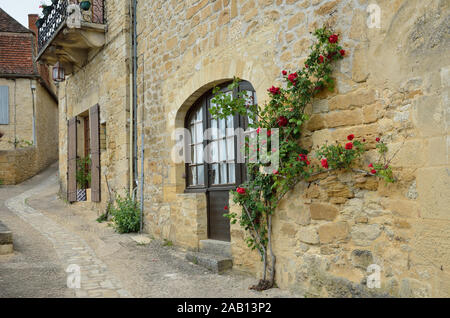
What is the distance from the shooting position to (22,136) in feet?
51.0

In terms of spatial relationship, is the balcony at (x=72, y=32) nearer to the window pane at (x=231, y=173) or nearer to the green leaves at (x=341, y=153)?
the window pane at (x=231, y=173)

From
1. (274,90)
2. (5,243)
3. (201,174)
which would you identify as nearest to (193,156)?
(201,174)

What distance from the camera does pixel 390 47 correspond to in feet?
10.2

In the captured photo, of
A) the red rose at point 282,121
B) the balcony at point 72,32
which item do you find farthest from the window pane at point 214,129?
the balcony at point 72,32

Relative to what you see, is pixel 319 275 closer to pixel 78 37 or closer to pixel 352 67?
pixel 352 67

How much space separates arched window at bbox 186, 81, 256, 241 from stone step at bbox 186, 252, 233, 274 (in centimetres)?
39

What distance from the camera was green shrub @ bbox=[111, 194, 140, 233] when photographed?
22.9 feet

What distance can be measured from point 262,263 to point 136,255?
2.08 metres

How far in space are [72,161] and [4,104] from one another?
7109mm

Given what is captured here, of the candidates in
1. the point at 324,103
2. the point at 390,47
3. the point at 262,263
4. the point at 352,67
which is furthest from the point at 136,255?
the point at 390,47

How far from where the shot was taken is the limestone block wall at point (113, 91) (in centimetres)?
754

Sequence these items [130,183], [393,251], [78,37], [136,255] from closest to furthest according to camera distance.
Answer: [393,251]
[136,255]
[130,183]
[78,37]

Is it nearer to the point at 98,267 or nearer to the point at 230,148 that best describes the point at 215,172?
the point at 230,148

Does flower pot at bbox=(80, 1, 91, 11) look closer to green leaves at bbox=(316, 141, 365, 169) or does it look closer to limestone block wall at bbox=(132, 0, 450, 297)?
limestone block wall at bbox=(132, 0, 450, 297)
